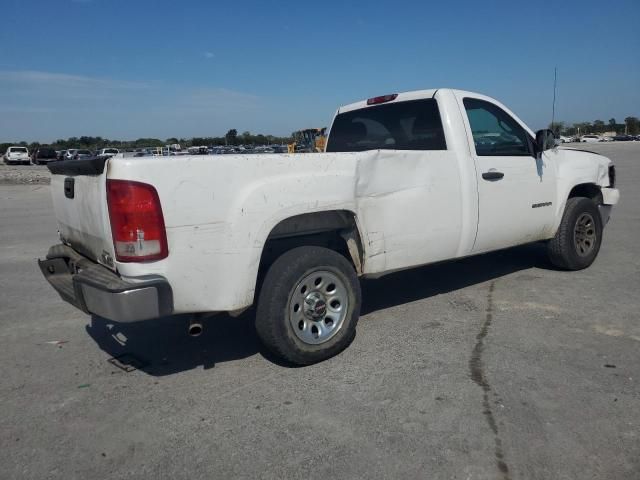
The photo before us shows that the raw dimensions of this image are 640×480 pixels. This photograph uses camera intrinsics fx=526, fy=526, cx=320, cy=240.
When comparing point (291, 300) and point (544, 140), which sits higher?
point (544, 140)

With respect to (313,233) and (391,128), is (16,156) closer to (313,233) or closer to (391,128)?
(391,128)

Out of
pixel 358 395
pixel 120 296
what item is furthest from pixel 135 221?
pixel 358 395

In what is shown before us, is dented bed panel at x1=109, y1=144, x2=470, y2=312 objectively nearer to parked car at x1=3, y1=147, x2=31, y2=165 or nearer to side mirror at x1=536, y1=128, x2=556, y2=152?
side mirror at x1=536, y1=128, x2=556, y2=152

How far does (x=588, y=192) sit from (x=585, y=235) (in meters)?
0.59

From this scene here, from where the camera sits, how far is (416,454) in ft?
8.75

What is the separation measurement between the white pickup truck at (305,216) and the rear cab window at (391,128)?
16mm

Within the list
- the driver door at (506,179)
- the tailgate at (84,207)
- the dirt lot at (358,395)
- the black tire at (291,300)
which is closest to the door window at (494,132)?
the driver door at (506,179)

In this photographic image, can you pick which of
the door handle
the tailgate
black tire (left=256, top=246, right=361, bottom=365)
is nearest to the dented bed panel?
black tire (left=256, top=246, right=361, bottom=365)

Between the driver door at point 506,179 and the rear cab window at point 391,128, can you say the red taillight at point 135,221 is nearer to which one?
the rear cab window at point 391,128

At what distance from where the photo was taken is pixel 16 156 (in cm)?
4803

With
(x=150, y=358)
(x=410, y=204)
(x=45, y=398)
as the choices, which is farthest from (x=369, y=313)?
(x=45, y=398)

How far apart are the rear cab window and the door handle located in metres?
0.47

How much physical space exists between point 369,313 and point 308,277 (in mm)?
1397

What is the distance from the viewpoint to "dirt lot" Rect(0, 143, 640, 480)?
8.68ft
